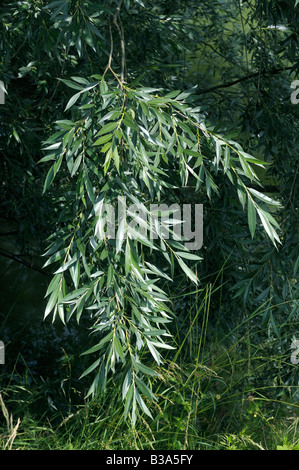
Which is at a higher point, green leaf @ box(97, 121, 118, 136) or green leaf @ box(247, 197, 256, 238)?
green leaf @ box(97, 121, 118, 136)

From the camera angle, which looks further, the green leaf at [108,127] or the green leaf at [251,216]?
the green leaf at [251,216]

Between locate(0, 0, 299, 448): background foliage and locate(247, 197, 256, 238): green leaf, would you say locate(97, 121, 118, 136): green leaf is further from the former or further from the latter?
locate(247, 197, 256, 238): green leaf

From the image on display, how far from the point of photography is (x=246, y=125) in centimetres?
262

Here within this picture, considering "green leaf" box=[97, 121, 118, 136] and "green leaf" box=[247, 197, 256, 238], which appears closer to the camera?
"green leaf" box=[97, 121, 118, 136]

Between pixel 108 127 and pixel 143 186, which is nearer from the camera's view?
pixel 108 127

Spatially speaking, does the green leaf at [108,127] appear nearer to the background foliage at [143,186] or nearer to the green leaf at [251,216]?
the background foliage at [143,186]

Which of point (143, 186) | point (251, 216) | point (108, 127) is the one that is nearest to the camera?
point (108, 127)

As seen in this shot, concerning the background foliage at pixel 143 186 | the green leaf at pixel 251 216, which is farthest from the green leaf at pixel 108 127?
the green leaf at pixel 251 216

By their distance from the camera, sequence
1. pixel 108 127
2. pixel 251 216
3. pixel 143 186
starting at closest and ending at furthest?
pixel 108 127 → pixel 251 216 → pixel 143 186

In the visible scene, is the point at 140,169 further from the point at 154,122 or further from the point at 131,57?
the point at 131,57

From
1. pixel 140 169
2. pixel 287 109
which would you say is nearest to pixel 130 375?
pixel 140 169

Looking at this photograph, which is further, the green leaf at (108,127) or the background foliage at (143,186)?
the background foliage at (143,186)

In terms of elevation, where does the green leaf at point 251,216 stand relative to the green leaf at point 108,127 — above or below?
below

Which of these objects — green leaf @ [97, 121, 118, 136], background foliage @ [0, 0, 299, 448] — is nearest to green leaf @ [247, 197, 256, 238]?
background foliage @ [0, 0, 299, 448]
